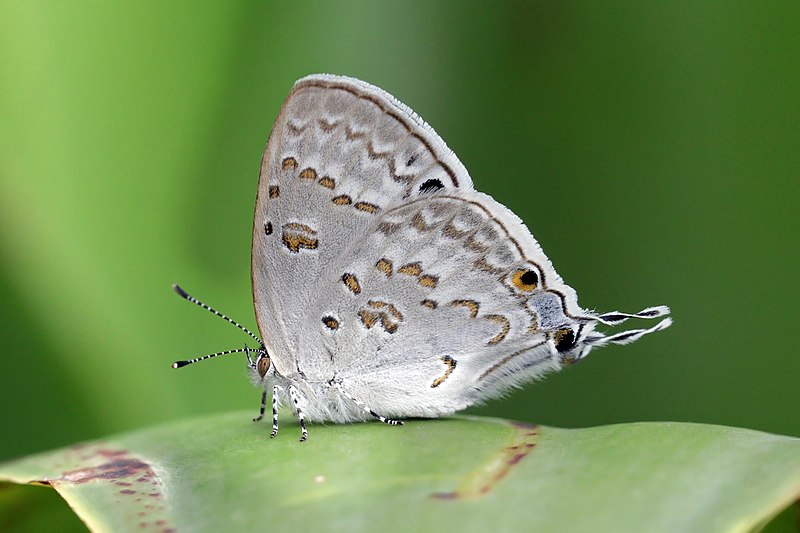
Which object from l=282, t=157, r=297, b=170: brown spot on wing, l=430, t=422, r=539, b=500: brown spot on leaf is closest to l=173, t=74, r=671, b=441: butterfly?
l=282, t=157, r=297, b=170: brown spot on wing

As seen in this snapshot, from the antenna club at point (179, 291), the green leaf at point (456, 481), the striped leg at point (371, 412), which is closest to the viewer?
the green leaf at point (456, 481)

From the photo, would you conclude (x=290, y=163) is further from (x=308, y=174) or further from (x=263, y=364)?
(x=263, y=364)

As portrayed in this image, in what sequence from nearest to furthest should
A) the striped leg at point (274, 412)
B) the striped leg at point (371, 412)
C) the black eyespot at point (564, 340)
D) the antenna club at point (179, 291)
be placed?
the striped leg at point (274, 412)
the striped leg at point (371, 412)
the black eyespot at point (564, 340)
the antenna club at point (179, 291)

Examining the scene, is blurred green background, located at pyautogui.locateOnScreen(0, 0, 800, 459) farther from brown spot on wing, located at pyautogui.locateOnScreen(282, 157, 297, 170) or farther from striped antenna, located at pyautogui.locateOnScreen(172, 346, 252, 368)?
brown spot on wing, located at pyautogui.locateOnScreen(282, 157, 297, 170)

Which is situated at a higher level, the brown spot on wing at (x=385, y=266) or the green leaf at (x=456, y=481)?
the brown spot on wing at (x=385, y=266)

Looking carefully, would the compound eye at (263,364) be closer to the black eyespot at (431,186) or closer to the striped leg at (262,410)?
the striped leg at (262,410)

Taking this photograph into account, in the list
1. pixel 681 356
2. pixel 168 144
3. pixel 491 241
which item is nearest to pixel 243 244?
pixel 168 144

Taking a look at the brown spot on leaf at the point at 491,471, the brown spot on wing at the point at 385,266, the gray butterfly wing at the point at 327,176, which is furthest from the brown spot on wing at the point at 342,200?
the brown spot on leaf at the point at 491,471

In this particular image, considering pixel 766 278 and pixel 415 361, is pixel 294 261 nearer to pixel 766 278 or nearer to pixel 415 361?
pixel 415 361
